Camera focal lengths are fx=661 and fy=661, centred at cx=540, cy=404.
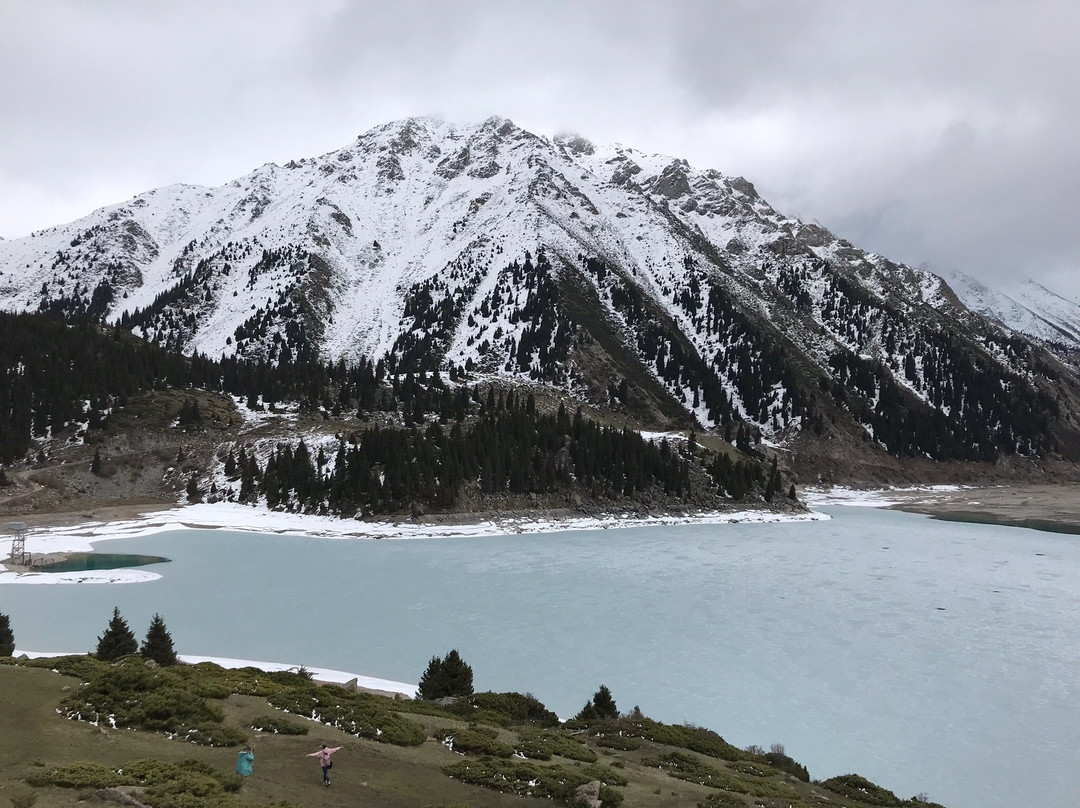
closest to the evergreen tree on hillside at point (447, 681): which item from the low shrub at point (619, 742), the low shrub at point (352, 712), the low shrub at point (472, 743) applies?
the low shrub at point (352, 712)

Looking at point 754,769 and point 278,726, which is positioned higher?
point 278,726

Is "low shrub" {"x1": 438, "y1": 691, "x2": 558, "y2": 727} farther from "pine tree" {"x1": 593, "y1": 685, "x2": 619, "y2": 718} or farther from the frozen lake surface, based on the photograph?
the frozen lake surface

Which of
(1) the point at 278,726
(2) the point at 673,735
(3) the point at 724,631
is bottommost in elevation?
(3) the point at 724,631

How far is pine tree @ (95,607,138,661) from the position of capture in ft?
89.8

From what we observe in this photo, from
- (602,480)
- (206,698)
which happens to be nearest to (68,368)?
(602,480)

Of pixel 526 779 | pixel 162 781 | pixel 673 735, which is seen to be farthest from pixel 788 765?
pixel 162 781

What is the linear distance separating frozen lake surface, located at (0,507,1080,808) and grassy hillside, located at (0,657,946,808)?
261 inches

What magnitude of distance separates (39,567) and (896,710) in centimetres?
6530

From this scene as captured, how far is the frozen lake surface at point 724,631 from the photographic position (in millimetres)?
27484

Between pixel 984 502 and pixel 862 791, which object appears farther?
pixel 984 502

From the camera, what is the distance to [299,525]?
3536 inches

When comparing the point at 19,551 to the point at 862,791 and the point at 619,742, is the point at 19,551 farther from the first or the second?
the point at 862,791

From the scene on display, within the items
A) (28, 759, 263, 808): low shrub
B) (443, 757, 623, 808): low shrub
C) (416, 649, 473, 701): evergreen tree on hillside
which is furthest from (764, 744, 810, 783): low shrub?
(28, 759, 263, 808): low shrub

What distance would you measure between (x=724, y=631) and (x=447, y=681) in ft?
72.6
